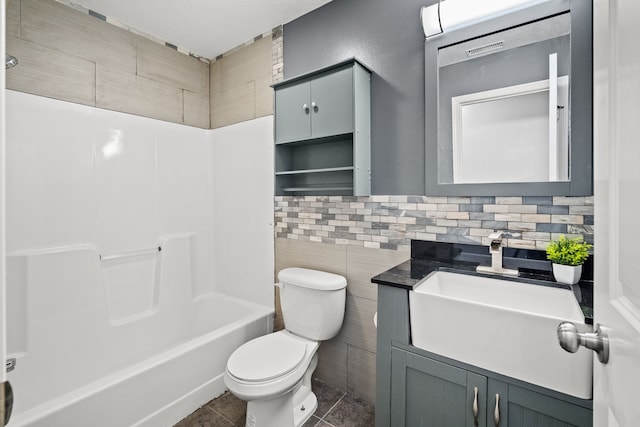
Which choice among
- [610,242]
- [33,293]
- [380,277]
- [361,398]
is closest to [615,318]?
[610,242]

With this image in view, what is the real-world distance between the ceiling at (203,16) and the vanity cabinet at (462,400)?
2089 mm

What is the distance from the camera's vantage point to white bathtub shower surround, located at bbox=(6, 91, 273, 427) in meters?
1.68

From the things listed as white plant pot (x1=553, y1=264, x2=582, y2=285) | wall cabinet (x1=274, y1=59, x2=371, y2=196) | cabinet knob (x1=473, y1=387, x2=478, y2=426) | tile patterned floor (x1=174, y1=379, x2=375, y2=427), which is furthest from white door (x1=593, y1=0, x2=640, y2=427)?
tile patterned floor (x1=174, y1=379, x2=375, y2=427)

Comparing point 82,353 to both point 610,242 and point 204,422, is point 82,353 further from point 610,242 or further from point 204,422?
point 610,242

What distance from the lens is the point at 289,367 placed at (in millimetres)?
1529

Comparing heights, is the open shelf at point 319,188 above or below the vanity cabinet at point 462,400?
above

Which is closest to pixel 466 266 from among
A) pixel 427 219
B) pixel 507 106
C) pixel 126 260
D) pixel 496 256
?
pixel 496 256

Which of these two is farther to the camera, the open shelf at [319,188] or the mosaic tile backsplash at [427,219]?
the open shelf at [319,188]

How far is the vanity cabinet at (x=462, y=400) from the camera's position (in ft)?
3.15

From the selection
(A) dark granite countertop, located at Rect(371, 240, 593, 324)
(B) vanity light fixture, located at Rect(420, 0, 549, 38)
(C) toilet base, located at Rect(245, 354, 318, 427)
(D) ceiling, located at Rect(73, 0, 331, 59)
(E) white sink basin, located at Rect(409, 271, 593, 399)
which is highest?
(D) ceiling, located at Rect(73, 0, 331, 59)

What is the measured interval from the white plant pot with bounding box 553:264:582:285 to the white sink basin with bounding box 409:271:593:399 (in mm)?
49

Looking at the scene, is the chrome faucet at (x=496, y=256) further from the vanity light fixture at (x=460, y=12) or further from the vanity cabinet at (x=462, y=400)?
the vanity light fixture at (x=460, y=12)

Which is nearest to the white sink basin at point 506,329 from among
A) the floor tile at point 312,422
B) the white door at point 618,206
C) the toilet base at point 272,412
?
the white door at point 618,206

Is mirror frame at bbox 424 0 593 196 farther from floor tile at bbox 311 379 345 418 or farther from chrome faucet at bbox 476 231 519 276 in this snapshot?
floor tile at bbox 311 379 345 418
